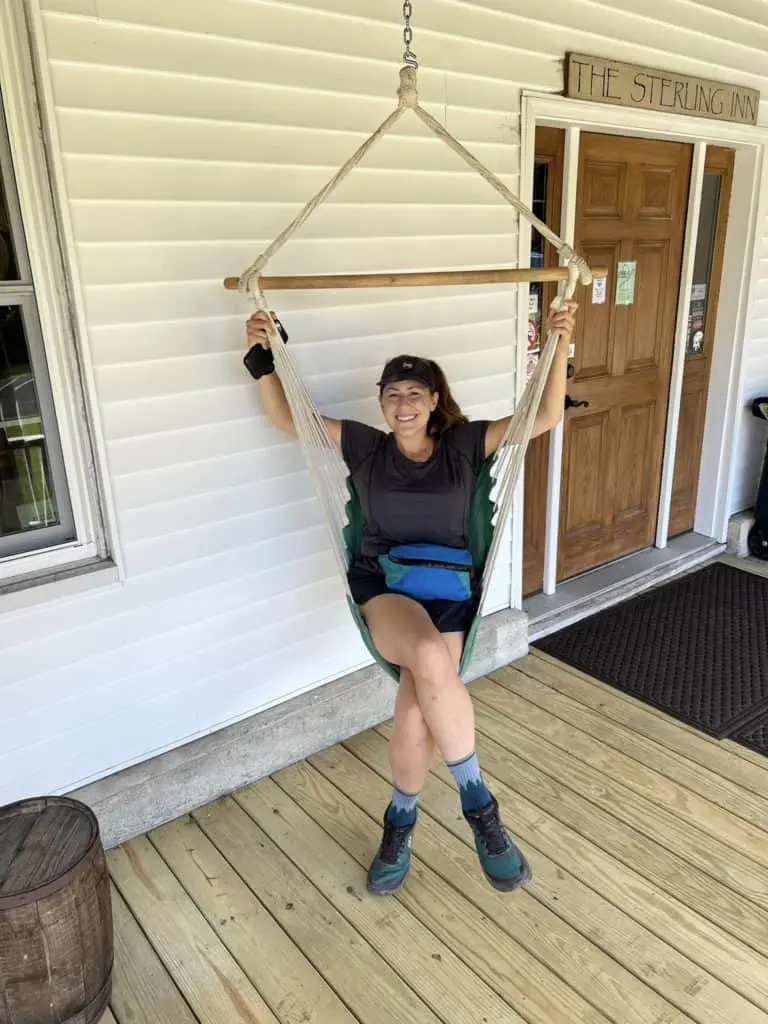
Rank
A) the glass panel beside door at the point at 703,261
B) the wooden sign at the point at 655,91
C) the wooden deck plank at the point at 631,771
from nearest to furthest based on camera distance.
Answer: the wooden deck plank at the point at 631,771, the wooden sign at the point at 655,91, the glass panel beside door at the point at 703,261

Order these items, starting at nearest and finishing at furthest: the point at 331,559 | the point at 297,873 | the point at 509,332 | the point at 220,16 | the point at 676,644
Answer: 1. the point at 220,16
2. the point at 297,873
3. the point at 331,559
4. the point at 509,332
5. the point at 676,644

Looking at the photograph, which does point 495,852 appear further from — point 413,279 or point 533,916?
point 413,279

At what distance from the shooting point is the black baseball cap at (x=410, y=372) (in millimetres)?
2045

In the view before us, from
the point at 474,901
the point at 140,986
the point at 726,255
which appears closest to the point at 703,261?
the point at 726,255

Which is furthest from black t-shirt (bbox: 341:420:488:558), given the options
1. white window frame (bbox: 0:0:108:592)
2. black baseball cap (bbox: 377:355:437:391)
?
white window frame (bbox: 0:0:108:592)

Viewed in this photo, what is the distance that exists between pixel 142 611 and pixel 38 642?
10.7 inches

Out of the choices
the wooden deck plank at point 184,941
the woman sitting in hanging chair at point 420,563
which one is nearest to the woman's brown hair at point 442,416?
the woman sitting in hanging chair at point 420,563

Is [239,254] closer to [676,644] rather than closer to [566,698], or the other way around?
[566,698]

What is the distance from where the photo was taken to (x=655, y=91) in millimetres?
2953

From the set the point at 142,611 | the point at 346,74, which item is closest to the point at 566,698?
the point at 142,611

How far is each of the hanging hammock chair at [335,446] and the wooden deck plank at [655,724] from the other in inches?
35.6

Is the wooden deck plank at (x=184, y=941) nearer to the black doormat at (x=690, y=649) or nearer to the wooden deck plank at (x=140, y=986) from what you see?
the wooden deck plank at (x=140, y=986)

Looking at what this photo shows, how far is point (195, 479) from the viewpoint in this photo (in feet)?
6.96

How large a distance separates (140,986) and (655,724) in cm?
173
